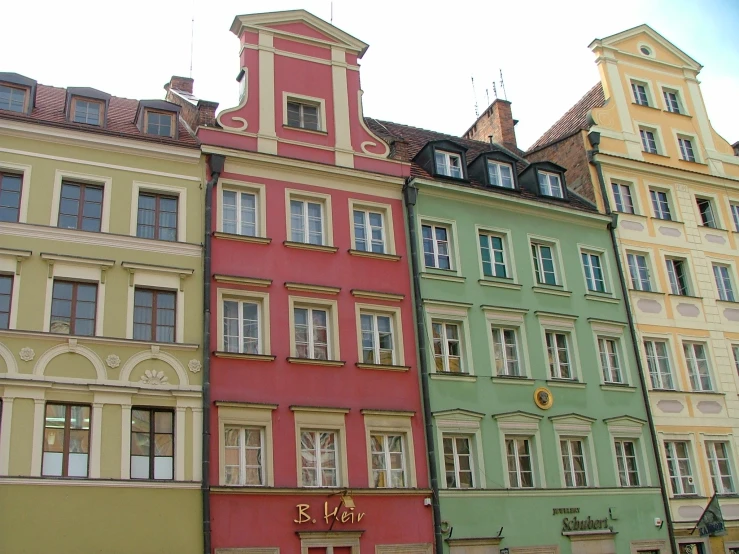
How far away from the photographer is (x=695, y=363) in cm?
3072

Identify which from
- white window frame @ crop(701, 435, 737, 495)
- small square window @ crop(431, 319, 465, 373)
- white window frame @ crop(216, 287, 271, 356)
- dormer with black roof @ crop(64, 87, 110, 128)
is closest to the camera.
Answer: white window frame @ crop(216, 287, 271, 356)

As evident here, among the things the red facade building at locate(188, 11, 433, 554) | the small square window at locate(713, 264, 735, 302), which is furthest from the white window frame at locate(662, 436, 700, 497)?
the red facade building at locate(188, 11, 433, 554)

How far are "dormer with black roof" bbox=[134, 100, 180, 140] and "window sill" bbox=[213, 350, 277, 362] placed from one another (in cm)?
641

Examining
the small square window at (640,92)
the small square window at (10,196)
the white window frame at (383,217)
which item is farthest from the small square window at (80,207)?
the small square window at (640,92)

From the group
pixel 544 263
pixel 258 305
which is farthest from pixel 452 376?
pixel 544 263

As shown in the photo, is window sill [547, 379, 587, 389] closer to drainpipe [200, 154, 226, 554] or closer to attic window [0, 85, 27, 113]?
drainpipe [200, 154, 226, 554]

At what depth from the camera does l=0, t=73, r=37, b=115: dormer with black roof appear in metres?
24.4

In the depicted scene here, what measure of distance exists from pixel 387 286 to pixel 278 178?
4.34 metres

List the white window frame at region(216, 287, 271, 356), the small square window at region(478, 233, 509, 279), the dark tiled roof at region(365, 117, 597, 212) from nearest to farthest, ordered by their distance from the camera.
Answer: the white window frame at region(216, 287, 271, 356), the small square window at region(478, 233, 509, 279), the dark tiled roof at region(365, 117, 597, 212)

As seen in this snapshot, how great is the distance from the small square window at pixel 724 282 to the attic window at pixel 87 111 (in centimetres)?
2141

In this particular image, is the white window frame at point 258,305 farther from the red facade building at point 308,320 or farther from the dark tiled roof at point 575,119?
the dark tiled roof at point 575,119

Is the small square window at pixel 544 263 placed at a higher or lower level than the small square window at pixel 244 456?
higher

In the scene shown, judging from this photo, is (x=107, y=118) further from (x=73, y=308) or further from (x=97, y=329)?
(x=97, y=329)

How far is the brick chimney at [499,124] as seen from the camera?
37062 mm
